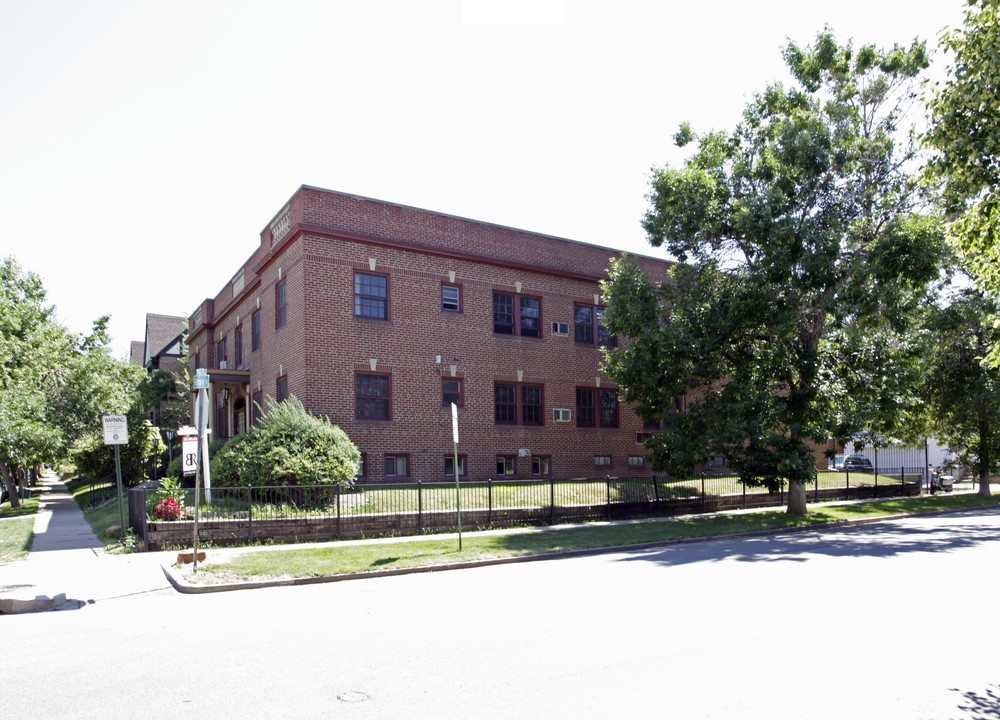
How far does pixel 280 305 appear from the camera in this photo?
81.4 feet

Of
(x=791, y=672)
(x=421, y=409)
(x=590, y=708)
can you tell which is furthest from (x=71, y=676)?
(x=421, y=409)

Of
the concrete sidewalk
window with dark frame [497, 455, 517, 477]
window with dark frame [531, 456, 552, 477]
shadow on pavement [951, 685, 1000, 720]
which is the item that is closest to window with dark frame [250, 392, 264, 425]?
window with dark frame [497, 455, 517, 477]

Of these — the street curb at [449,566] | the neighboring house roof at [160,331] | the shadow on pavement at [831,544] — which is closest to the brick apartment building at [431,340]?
the street curb at [449,566]

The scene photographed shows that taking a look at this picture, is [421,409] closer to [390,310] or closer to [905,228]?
[390,310]

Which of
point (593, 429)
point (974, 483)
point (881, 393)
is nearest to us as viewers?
point (881, 393)

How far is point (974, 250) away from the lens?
6992 mm

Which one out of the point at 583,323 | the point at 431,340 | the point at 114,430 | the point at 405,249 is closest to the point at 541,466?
the point at 583,323

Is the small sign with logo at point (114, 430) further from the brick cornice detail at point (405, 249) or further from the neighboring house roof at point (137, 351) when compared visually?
the neighboring house roof at point (137, 351)

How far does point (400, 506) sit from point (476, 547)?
120 inches

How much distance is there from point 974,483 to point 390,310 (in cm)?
3501

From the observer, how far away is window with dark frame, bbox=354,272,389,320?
23.0 metres

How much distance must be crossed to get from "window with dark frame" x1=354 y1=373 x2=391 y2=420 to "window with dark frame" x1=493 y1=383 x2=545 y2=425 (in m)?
4.03

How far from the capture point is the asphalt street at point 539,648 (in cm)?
526

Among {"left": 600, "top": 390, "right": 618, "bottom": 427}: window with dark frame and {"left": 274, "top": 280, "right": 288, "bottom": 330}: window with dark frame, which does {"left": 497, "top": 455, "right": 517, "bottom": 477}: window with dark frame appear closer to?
{"left": 600, "top": 390, "right": 618, "bottom": 427}: window with dark frame
